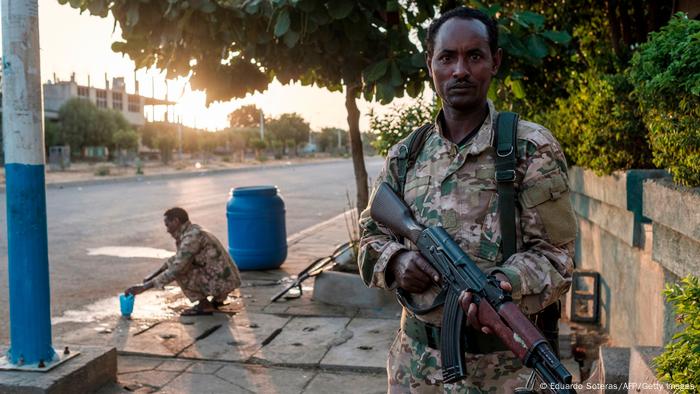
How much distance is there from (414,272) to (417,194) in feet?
0.76

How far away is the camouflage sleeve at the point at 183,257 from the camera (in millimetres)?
5434

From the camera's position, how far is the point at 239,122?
384 feet

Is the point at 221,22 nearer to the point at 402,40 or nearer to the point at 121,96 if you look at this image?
the point at 402,40

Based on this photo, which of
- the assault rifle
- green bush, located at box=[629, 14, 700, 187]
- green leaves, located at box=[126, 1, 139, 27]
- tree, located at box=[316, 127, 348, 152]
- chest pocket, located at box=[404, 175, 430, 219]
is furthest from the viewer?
tree, located at box=[316, 127, 348, 152]

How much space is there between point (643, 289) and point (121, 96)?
80.9 metres

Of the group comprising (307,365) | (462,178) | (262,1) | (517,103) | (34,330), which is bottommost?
(307,365)

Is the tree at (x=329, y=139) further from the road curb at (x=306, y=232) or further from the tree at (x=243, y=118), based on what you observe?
the road curb at (x=306, y=232)

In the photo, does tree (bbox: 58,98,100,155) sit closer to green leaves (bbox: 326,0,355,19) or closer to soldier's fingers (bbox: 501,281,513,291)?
green leaves (bbox: 326,0,355,19)

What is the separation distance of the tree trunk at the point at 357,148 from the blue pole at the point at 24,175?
10.6ft

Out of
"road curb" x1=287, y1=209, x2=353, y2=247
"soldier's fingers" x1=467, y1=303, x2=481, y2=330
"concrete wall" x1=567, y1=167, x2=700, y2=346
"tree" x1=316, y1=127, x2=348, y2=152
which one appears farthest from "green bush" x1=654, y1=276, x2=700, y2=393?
"tree" x1=316, y1=127, x2=348, y2=152

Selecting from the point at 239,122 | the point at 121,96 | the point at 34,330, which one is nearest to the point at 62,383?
the point at 34,330

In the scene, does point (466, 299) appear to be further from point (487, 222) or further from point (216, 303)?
point (216, 303)

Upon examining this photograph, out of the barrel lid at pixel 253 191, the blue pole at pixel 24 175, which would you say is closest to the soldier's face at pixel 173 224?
the barrel lid at pixel 253 191

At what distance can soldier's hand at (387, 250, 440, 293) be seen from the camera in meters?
1.80
